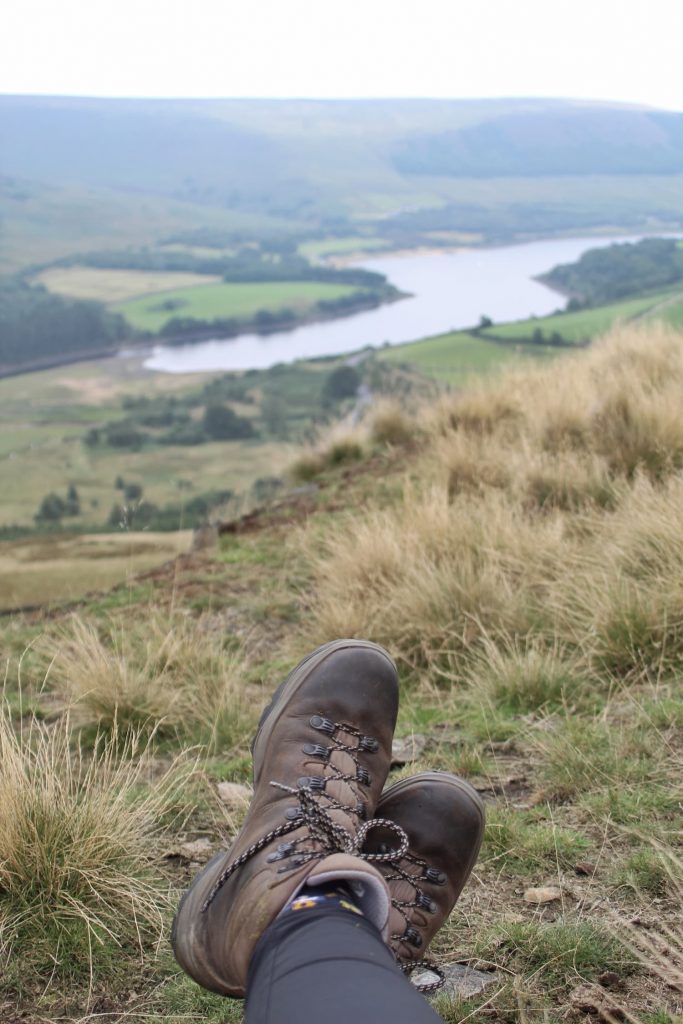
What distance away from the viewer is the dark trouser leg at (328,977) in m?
1.20

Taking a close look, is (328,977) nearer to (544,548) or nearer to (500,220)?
(544,548)

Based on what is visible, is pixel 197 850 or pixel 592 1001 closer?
pixel 592 1001

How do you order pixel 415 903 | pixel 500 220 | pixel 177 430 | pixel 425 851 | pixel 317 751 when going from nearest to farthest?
pixel 415 903
pixel 425 851
pixel 317 751
pixel 177 430
pixel 500 220

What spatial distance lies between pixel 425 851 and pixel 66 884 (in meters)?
0.82

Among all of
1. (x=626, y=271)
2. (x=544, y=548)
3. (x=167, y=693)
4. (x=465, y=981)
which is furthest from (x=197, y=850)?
(x=626, y=271)

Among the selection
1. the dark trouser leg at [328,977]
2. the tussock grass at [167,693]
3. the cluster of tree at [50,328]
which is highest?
the dark trouser leg at [328,977]

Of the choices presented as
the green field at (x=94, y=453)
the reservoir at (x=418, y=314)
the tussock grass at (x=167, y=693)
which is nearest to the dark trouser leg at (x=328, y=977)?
the tussock grass at (x=167, y=693)

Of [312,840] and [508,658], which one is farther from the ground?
[312,840]

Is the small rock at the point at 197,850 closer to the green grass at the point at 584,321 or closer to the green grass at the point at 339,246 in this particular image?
the green grass at the point at 584,321

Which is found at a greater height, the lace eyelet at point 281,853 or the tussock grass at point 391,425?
the lace eyelet at point 281,853

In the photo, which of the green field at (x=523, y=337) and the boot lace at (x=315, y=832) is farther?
the green field at (x=523, y=337)

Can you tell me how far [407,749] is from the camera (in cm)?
289

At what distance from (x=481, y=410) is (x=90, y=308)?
3577cm

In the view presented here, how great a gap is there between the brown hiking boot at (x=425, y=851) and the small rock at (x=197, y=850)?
0.52 m
